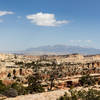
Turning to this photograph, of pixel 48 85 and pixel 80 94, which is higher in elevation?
pixel 80 94

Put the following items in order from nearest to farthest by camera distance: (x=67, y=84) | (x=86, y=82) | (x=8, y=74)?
1. (x=86, y=82)
2. (x=67, y=84)
3. (x=8, y=74)

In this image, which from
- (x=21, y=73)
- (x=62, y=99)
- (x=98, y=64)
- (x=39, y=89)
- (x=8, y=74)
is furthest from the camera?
(x=98, y=64)

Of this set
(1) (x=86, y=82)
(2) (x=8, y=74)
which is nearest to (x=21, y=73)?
(2) (x=8, y=74)

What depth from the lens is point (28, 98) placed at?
3422 cm

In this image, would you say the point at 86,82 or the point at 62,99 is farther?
the point at 86,82

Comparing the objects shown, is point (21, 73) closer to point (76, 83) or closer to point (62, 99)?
point (76, 83)

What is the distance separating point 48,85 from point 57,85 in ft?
9.54

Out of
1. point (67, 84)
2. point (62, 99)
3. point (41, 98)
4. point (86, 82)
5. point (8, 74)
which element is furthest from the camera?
point (8, 74)

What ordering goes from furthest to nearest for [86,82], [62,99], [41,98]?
[86,82] → [41,98] → [62,99]

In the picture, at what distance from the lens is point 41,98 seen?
33.8 meters

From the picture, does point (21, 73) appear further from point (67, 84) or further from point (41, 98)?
point (41, 98)

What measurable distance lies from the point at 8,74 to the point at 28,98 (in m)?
56.9

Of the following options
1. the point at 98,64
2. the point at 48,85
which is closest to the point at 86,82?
the point at 48,85

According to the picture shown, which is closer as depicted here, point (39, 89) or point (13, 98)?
point (13, 98)
